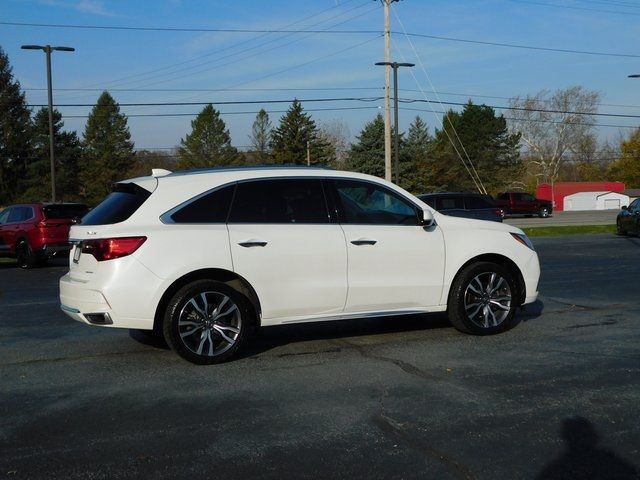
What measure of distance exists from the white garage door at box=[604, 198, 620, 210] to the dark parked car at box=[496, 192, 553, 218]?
25.5m

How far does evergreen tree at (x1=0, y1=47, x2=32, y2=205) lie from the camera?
227 feet

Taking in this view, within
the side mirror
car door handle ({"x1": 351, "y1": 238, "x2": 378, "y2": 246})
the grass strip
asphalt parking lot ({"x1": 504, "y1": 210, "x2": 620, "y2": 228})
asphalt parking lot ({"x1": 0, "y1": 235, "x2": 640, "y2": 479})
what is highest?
Answer: the side mirror

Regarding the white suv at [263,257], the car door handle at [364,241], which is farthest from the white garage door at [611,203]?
the car door handle at [364,241]

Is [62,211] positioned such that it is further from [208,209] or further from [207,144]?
[207,144]

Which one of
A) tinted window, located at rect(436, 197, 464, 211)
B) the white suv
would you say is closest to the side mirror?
the white suv

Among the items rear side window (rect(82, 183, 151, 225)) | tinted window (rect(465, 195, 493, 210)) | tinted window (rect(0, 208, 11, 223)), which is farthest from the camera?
tinted window (rect(465, 195, 493, 210))

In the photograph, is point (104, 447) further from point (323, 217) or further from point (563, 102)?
point (563, 102)

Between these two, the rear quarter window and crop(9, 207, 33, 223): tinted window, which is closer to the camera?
the rear quarter window

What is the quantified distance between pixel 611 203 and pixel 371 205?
244 feet

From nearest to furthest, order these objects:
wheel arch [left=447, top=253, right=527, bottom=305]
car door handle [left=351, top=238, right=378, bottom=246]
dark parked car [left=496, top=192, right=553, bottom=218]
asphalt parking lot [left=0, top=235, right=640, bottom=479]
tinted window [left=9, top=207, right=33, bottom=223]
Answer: asphalt parking lot [left=0, top=235, right=640, bottom=479] → car door handle [left=351, top=238, right=378, bottom=246] → wheel arch [left=447, top=253, right=527, bottom=305] → tinted window [left=9, top=207, right=33, bottom=223] → dark parked car [left=496, top=192, right=553, bottom=218]

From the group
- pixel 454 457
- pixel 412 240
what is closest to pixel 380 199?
pixel 412 240

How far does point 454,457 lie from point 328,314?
288 centimetres

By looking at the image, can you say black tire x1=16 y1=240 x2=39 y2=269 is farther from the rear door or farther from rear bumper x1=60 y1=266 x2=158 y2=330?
the rear door

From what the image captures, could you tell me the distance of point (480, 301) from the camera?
25.5 feet
